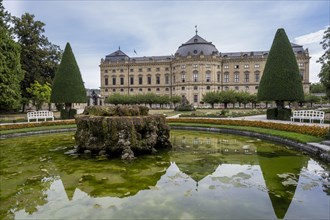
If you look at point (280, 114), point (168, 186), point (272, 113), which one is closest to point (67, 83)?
point (272, 113)

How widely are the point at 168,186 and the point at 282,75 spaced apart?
50.2ft

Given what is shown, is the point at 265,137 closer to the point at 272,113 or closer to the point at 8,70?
the point at 272,113

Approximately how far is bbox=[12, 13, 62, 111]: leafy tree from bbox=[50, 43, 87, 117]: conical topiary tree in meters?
10.8

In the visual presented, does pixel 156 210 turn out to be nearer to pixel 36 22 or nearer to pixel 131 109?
pixel 131 109

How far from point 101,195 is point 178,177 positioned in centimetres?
198

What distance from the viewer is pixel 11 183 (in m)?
6.05

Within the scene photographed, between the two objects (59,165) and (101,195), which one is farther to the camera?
(59,165)

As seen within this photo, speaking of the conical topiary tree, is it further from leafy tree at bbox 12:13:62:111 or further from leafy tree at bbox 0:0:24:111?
leafy tree at bbox 12:13:62:111

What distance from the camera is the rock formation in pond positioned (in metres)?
8.88

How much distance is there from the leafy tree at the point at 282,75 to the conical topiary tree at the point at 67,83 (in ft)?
49.3

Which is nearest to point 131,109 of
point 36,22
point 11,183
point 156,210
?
point 11,183

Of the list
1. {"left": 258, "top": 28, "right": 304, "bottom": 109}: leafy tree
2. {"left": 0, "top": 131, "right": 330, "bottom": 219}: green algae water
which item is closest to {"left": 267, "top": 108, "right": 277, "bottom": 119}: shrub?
{"left": 258, "top": 28, "right": 304, "bottom": 109}: leafy tree

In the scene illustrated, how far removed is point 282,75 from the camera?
59.4 ft

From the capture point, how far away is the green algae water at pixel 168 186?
14.7 feet
